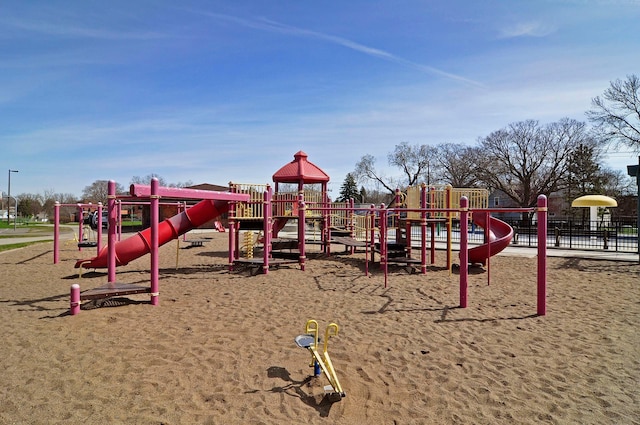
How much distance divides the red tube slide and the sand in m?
1.68

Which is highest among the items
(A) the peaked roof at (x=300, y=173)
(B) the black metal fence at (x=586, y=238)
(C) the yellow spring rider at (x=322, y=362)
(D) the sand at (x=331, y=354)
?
(A) the peaked roof at (x=300, y=173)

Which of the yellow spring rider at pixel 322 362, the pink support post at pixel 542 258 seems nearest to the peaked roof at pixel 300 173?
the pink support post at pixel 542 258

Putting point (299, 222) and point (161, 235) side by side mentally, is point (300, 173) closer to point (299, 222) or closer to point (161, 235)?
point (299, 222)

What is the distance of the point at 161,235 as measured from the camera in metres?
10.7

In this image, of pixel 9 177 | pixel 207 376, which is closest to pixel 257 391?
pixel 207 376

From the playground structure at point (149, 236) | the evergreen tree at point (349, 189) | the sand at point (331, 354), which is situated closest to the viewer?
the sand at point (331, 354)

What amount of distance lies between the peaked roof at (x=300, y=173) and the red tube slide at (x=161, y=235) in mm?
5906

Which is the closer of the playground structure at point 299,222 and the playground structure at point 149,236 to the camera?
the playground structure at point 149,236

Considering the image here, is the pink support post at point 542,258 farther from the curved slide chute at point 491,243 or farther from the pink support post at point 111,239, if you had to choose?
the pink support post at point 111,239

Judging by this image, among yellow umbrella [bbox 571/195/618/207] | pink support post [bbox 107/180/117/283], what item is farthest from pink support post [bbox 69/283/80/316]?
yellow umbrella [bbox 571/195/618/207]

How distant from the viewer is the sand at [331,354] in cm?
379

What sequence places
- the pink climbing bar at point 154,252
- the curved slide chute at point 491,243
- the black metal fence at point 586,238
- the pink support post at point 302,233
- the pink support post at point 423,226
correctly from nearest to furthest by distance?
1. the pink climbing bar at point 154,252
2. the pink support post at point 423,226
3. the curved slide chute at point 491,243
4. the pink support post at point 302,233
5. the black metal fence at point 586,238

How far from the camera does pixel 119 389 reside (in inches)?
161

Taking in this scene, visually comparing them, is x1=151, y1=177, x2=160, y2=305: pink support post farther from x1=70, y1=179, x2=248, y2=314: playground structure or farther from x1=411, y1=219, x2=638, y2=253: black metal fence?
x1=411, y1=219, x2=638, y2=253: black metal fence
